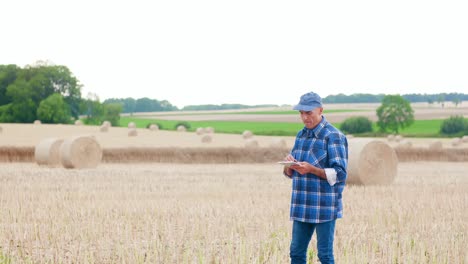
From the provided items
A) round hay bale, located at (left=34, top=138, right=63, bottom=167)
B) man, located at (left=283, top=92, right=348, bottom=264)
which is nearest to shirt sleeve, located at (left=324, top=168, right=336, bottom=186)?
man, located at (left=283, top=92, right=348, bottom=264)

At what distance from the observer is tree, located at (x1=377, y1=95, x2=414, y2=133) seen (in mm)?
78125

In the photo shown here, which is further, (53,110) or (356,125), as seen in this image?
(356,125)

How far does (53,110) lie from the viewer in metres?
64.9

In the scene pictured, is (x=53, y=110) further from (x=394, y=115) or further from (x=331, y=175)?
(x=331, y=175)

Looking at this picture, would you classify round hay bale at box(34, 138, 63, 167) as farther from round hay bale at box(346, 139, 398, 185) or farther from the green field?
the green field

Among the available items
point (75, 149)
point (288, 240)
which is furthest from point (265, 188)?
point (75, 149)

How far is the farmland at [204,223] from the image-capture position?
830 cm

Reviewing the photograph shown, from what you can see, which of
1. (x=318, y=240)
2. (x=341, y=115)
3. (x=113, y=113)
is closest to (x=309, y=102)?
(x=318, y=240)

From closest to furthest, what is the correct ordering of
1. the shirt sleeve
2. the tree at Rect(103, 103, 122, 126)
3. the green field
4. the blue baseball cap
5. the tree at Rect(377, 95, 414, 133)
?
1. the shirt sleeve
2. the blue baseball cap
3. the green field
4. the tree at Rect(377, 95, 414, 133)
5. the tree at Rect(103, 103, 122, 126)

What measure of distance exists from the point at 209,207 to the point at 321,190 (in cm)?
602

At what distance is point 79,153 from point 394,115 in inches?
2309

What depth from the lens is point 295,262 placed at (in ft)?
21.6

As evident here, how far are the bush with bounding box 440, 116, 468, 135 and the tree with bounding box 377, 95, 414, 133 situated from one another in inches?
401

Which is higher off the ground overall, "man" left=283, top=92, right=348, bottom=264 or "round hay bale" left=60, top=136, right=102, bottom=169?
"man" left=283, top=92, right=348, bottom=264
